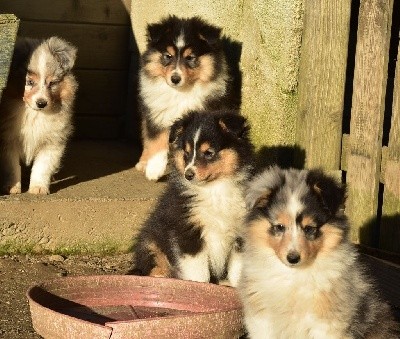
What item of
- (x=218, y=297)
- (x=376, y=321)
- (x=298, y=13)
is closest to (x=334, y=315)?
(x=376, y=321)

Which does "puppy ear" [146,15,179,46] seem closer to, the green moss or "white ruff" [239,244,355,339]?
the green moss

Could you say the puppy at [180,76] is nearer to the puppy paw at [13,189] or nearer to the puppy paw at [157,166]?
the puppy paw at [157,166]

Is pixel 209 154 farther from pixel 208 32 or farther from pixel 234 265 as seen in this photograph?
pixel 208 32

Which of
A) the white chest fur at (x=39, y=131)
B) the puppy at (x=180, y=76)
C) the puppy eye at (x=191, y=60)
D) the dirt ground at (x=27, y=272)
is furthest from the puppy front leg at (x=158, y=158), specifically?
the dirt ground at (x=27, y=272)

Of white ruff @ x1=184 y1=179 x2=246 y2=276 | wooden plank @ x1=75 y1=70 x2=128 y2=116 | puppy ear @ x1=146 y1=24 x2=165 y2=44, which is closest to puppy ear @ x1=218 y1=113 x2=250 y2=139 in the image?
white ruff @ x1=184 y1=179 x2=246 y2=276

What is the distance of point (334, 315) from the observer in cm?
432

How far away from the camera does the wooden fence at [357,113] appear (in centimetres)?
596

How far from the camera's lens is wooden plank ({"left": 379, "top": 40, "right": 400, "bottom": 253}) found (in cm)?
586

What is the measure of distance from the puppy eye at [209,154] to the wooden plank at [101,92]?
3.81 m

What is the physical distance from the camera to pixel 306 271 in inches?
176

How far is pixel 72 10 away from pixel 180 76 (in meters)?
2.31

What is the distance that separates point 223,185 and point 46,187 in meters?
1.79

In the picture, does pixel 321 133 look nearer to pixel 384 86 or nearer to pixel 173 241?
pixel 384 86

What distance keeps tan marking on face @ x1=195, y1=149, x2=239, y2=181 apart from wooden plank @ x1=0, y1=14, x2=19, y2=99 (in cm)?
158
